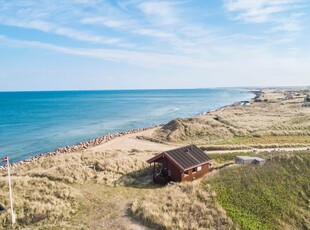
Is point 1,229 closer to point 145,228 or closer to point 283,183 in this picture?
point 145,228

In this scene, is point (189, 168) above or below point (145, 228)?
above

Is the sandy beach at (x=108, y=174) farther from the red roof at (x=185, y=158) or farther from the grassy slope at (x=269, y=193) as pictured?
the red roof at (x=185, y=158)

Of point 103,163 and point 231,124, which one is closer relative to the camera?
point 103,163

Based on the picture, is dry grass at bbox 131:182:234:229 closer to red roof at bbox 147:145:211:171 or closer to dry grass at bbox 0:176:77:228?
red roof at bbox 147:145:211:171

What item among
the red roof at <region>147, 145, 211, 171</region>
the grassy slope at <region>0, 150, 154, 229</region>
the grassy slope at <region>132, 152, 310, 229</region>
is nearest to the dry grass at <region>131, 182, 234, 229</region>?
the grassy slope at <region>132, 152, 310, 229</region>

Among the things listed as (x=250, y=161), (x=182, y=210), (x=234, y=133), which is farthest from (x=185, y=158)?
(x=234, y=133)

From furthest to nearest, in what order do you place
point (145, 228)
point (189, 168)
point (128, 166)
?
point (128, 166), point (189, 168), point (145, 228)

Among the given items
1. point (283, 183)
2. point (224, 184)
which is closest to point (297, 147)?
point (283, 183)
